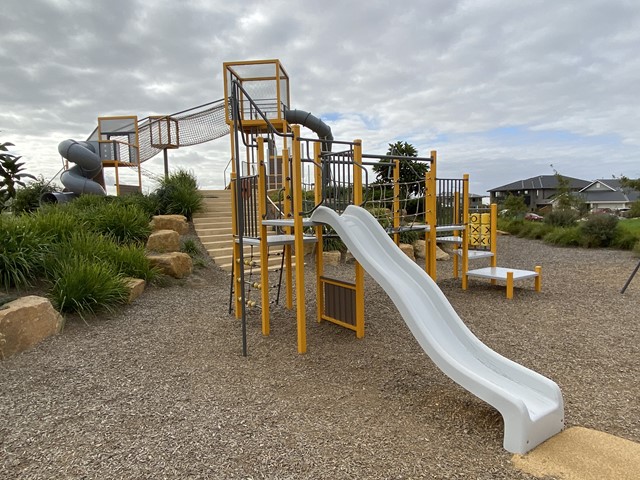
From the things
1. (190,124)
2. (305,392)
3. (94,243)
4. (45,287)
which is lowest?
(305,392)

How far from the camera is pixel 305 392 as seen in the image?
129 inches

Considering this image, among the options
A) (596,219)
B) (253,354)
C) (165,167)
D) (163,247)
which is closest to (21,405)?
(253,354)

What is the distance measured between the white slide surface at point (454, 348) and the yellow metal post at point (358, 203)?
247mm

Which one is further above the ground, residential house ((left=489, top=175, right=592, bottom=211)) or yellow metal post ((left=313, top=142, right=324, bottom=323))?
residential house ((left=489, top=175, right=592, bottom=211))

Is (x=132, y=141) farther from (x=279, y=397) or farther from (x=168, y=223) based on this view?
(x=279, y=397)

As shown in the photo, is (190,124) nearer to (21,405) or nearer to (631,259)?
(21,405)

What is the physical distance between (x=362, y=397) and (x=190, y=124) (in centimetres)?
1355

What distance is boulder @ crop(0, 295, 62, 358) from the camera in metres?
4.01

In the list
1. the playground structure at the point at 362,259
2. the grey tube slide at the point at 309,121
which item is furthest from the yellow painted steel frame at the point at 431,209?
the grey tube slide at the point at 309,121

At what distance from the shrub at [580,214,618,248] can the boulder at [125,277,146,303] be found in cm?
1378

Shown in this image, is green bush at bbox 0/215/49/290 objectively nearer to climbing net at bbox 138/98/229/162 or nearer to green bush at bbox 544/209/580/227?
climbing net at bbox 138/98/229/162

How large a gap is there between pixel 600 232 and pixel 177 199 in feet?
43.4

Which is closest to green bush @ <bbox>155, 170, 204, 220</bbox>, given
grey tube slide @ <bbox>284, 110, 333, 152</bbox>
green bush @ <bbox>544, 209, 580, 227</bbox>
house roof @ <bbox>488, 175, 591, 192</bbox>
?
grey tube slide @ <bbox>284, 110, 333, 152</bbox>

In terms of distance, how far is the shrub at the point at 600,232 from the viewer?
13.5m
